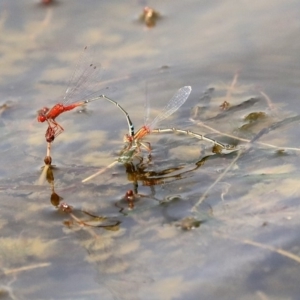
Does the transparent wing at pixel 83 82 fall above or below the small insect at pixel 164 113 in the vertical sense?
above

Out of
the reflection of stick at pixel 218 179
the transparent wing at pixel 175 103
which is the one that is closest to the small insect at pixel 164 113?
the transparent wing at pixel 175 103

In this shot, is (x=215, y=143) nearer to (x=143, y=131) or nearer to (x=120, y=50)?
(x=143, y=131)

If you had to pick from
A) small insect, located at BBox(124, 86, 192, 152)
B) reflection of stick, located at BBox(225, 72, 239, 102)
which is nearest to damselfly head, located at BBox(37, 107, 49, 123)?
small insect, located at BBox(124, 86, 192, 152)

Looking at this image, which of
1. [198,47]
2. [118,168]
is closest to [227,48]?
[198,47]

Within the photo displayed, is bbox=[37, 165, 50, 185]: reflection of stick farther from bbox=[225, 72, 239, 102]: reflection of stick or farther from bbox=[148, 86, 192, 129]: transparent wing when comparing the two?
bbox=[225, 72, 239, 102]: reflection of stick

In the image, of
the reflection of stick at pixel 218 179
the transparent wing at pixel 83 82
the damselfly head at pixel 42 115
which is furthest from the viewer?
the transparent wing at pixel 83 82

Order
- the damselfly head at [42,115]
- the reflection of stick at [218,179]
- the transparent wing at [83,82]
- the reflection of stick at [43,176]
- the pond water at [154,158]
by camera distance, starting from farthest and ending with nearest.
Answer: the transparent wing at [83,82] → the damselfly head at [42,115] → the reflection of stick at [43,176] → the reflection of stick at [218,179] → the pond water at [154,158]

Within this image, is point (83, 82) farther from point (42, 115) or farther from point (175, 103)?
point (175, 103)

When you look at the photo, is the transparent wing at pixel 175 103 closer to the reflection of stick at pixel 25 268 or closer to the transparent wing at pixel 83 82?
the transparent wing at pixel 83 82
